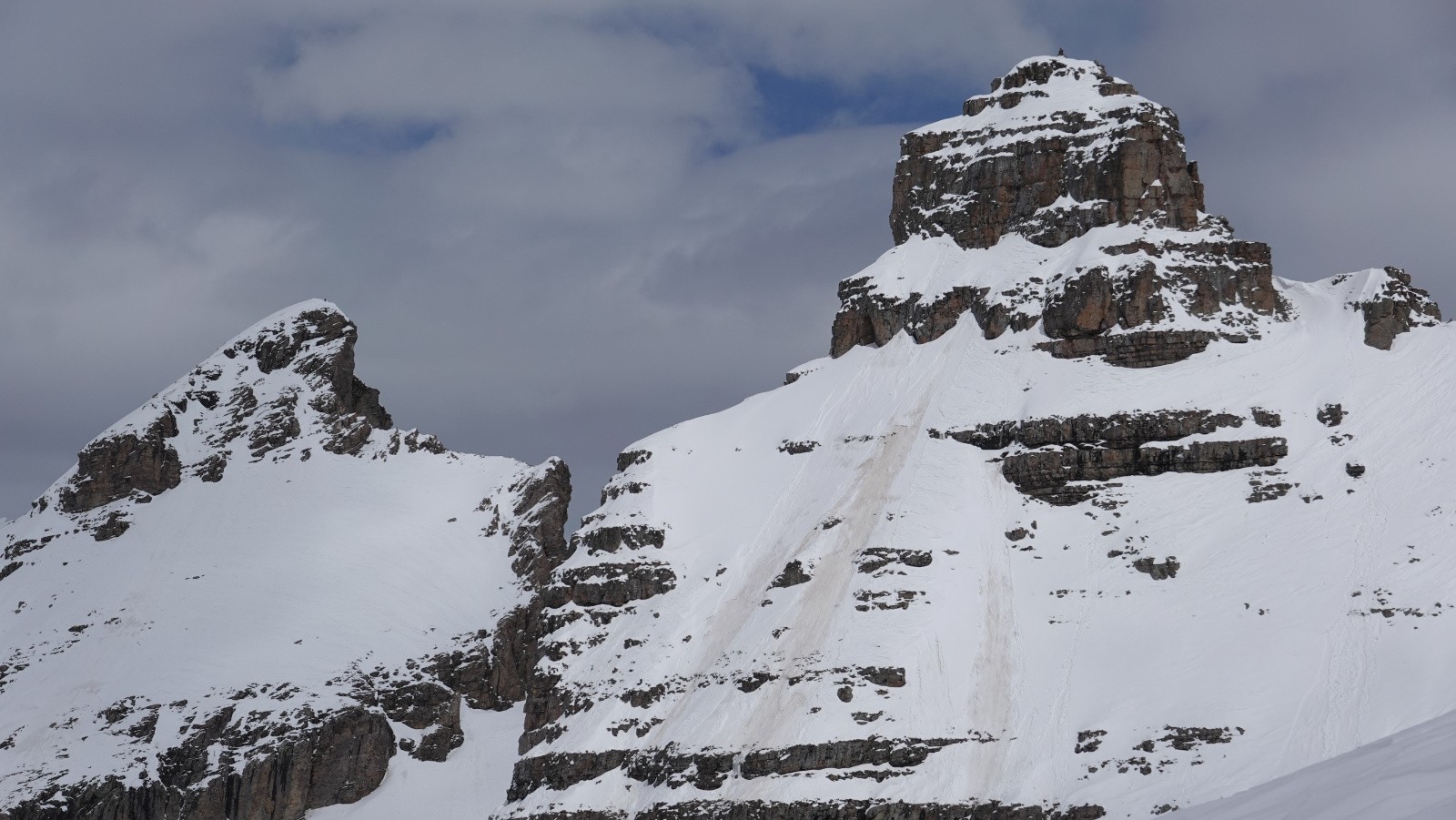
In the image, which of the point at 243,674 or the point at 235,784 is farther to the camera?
the point at 243,674

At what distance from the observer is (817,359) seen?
17275 centimetres

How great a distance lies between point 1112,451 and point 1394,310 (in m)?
27.3

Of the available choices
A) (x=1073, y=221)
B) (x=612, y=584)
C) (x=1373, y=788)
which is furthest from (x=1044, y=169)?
(x=1373, y=788)

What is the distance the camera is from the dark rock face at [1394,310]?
148 metres

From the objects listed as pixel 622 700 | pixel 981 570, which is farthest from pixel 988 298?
pixel 622 700

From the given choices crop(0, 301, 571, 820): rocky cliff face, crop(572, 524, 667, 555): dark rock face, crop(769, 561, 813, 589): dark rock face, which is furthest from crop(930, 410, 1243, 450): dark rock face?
crop(0, 301, 571, 820): rocky cliff face

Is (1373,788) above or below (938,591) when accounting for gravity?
below

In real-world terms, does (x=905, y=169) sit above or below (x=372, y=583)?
→ above

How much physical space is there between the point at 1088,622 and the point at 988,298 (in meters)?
39.0

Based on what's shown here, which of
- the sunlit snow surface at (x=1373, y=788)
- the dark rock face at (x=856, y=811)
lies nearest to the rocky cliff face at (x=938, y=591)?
the dark rock face at (x=856, y=811)

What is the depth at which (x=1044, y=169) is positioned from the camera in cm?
16800

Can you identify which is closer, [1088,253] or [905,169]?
[1088,253]

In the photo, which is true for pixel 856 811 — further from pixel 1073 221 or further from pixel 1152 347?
pixel 1073 221

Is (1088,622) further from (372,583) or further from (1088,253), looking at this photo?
(372,583)
